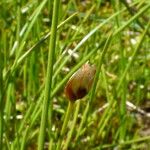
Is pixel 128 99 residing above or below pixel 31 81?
below

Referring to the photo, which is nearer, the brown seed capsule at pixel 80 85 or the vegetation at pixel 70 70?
the brown seed capsule at pixel 80 85

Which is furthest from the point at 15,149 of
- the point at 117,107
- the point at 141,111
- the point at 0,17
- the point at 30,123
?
the point at 141,111

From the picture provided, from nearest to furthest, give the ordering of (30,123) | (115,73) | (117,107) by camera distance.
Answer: (30,123)
(117,107)
(115,73)

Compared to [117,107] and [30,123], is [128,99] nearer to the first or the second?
[117,107]

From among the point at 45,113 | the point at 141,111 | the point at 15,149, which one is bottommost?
the point at 141,111

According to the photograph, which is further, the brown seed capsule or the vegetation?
the vegetation

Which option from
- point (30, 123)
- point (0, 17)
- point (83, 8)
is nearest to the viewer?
point (30, 123)

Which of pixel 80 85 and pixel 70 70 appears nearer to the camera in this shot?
pixel 80 85

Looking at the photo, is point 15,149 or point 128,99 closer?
point 15,149
